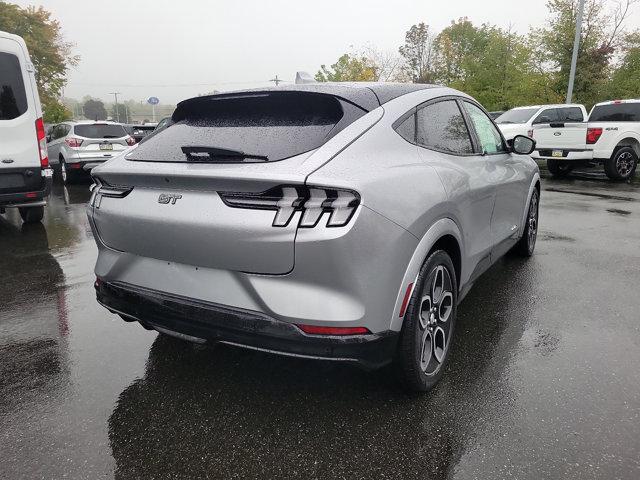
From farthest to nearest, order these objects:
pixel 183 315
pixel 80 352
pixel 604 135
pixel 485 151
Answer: pixel 604 135
pixel 485 151
pixel 80 352
pixel 183 315

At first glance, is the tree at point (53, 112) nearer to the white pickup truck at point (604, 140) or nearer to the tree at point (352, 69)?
the tree at point (352, 69)

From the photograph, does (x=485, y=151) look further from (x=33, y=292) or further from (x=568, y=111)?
(x=568, y=111)

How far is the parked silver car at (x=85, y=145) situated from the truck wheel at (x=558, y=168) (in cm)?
1205

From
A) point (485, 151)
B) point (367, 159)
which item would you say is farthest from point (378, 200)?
point (485, 151)

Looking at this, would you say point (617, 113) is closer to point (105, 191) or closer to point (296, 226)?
point (296, 226)

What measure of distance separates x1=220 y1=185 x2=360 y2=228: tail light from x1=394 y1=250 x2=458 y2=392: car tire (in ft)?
2.09

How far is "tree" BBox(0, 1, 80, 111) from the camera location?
32406mm

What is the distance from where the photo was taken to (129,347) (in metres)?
3.41

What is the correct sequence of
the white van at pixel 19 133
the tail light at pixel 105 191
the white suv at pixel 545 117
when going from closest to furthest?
the tail light at pixel 105 191 < the white van at pixel 19 133 < the white suv at pixel 545 117

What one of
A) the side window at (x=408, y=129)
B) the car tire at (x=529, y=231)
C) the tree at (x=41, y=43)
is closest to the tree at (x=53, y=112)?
the tree at (x=41, y=43)

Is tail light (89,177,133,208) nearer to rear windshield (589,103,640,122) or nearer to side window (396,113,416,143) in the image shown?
side window (396,113,416,143)

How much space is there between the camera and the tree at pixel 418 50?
165ft

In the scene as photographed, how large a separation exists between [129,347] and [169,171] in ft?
5.05

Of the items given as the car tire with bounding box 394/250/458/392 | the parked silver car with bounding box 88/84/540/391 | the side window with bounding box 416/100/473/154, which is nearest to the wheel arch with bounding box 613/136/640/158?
the side window with bounding box 416/100/473/154
